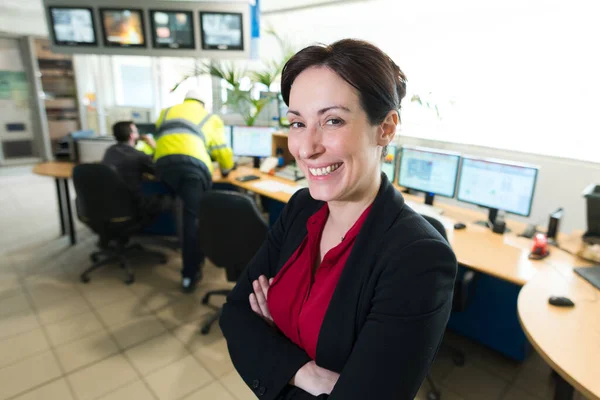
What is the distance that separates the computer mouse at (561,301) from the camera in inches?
57.6

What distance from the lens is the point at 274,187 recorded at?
323cm

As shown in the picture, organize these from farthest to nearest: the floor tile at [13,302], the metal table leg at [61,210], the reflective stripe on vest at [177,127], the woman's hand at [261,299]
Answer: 1. the metal table leg at [61,210]
2. the reflective stripe on vest at [177,127]
3. the floor tile at [13,302]
4. the woman's hand at [261,299]

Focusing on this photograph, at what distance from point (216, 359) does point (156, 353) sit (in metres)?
0.38

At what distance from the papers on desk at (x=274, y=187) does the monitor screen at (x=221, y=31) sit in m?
1.61

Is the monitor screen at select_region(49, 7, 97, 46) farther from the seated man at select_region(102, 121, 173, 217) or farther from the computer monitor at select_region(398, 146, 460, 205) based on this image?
the computer monitor at select_region(398, 146, 460, 205)

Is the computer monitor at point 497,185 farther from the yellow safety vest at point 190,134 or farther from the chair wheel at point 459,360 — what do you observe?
the yellow safety vest at point 190,134

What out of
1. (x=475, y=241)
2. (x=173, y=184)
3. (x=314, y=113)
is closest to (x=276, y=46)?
(x=173, y=184)

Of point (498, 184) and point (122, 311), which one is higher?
point (498, 184)

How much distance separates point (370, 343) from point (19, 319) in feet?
9.30

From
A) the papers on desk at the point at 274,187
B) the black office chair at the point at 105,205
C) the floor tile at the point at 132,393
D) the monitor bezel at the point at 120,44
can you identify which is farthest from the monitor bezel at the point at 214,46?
the floor tile at the point at 132,393

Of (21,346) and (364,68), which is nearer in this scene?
(364,68)

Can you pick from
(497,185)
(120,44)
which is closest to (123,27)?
(120,44)

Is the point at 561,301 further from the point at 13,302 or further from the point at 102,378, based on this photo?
the point at 13,302

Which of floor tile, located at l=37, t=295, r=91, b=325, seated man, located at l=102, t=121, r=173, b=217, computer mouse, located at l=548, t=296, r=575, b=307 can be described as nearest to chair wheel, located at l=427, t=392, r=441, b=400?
computer mouse, located at l=548, t=296, r=575, b=307
